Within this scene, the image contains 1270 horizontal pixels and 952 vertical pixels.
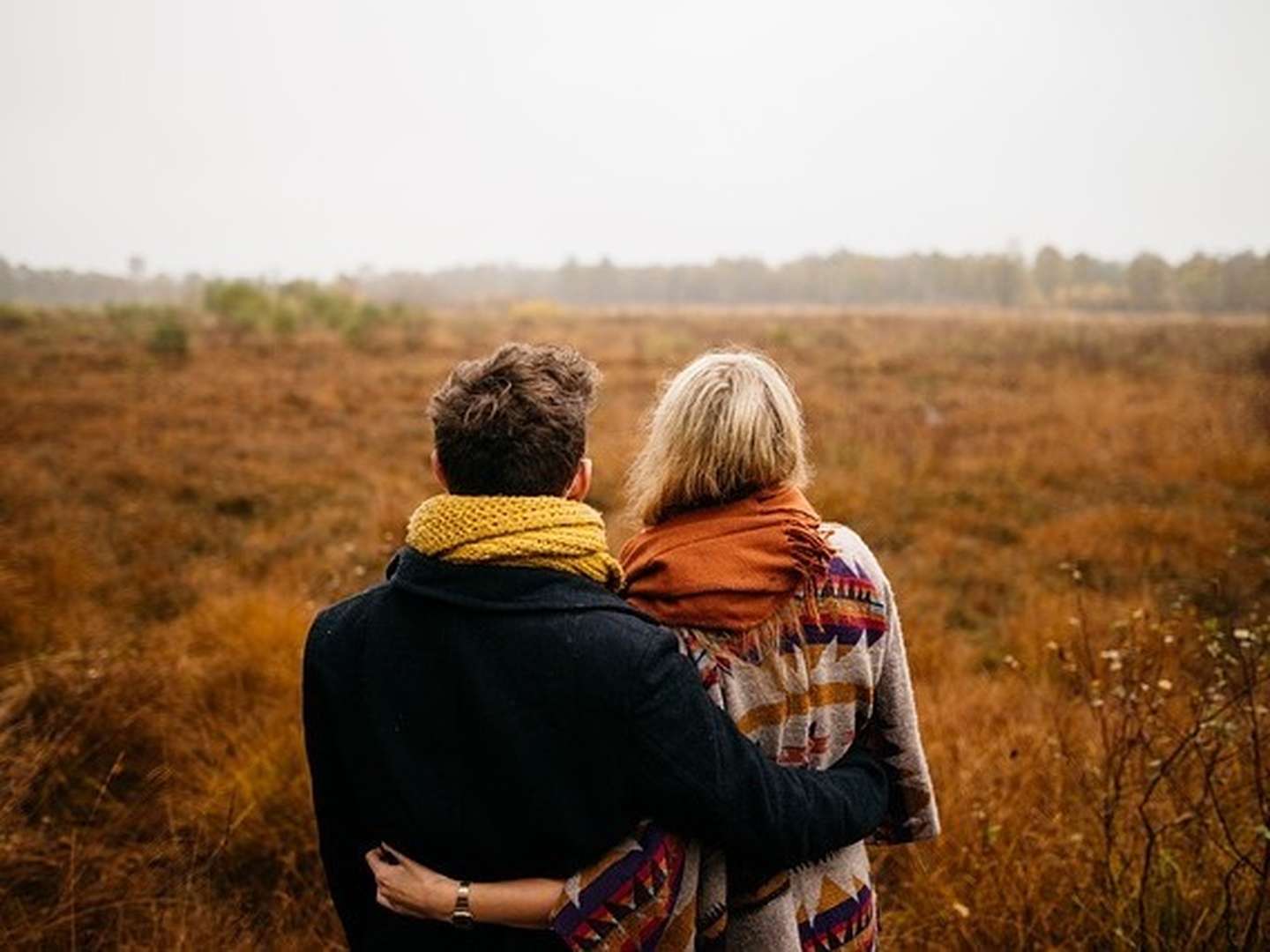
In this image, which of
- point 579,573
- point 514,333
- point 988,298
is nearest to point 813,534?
point 579,573

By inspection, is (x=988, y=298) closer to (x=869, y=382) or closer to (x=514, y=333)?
(x=514, y=333)

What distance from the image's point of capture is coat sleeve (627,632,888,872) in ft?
4.03

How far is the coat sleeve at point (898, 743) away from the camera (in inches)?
62.6

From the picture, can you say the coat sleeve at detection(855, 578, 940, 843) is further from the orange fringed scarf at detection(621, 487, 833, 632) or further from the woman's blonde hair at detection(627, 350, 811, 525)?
the woman's blonde hair at detection(627, 350, 811, 525)

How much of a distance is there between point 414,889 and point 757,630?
2.37 feet

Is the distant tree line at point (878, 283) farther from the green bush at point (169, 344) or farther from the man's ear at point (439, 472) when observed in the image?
the man's ear at point (439, 472)

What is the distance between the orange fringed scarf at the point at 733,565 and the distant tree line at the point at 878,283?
71.5 m

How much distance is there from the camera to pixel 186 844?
3.11m

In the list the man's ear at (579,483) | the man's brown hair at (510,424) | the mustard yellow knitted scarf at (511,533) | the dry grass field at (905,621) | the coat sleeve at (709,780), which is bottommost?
the dry grass field at (905,621)

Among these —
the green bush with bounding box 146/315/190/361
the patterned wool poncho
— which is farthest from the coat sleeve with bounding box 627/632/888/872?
the green bush with bounding box 146/315/190/361

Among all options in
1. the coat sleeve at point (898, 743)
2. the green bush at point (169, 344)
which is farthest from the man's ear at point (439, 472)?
the green bush at point (169, 344)

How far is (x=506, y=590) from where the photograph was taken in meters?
1.26

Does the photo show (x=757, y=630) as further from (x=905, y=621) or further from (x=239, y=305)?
(x=239, y=305)

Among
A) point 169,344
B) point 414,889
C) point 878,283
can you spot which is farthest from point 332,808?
point 878,283
